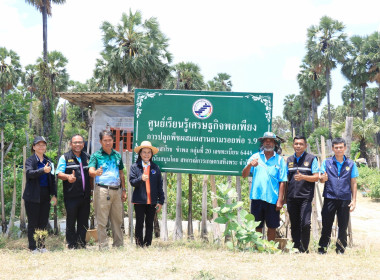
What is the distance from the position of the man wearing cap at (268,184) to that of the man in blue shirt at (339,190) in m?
0.57

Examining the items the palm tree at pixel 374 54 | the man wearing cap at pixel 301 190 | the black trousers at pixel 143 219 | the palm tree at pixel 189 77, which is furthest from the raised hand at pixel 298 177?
the palm tree at pixel 374 54

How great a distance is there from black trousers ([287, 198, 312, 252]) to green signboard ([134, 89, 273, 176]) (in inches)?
35.7

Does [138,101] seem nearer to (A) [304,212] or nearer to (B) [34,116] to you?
(A) [304,212]

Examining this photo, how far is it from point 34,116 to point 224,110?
35.7 m

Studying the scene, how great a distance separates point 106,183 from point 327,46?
30095 millimetres

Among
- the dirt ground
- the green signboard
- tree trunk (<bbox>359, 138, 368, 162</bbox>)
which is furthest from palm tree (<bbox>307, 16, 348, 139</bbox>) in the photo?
the green signboard

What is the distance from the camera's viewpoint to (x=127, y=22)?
20984 millimetres

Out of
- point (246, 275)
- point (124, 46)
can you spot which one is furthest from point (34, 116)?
point (246, 275)

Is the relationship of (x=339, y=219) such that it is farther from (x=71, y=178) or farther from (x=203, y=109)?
(x=71, y=178)

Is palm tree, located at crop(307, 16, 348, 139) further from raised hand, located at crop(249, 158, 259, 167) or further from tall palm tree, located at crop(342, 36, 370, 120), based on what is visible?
raised hand, located at crop(249, 158, 259, 167)

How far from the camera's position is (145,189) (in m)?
4.85

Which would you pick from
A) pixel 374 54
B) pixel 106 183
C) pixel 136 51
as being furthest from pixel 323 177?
pixel 374 54

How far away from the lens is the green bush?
12691 mm

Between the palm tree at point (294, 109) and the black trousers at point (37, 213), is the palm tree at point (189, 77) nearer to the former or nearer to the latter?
the black trousers at point (37, 213)
